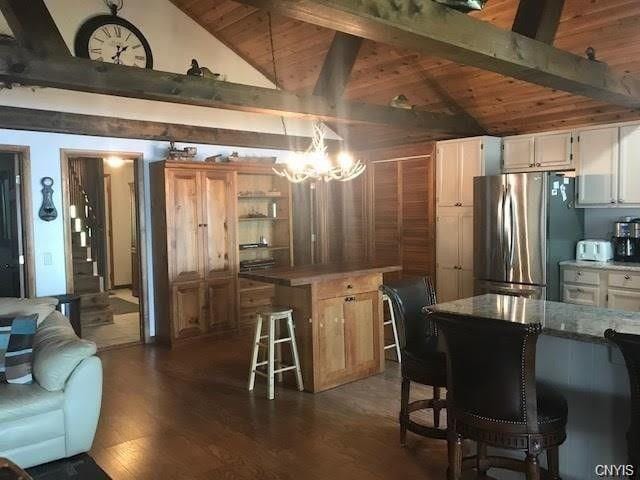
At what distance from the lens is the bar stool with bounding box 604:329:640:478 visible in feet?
5.83

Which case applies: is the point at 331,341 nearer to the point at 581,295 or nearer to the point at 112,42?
the point at 581,295

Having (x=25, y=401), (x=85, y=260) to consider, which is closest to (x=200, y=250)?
(x=85, y=260)

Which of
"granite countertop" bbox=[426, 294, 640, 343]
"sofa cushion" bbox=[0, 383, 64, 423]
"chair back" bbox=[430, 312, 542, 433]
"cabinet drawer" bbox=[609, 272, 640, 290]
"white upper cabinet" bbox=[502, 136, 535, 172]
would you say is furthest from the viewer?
"white upper cabinet" bbox=[502, 136, 535, 172]

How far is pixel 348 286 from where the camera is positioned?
436 cm

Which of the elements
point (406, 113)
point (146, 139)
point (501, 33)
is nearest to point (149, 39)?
point (146, 139)

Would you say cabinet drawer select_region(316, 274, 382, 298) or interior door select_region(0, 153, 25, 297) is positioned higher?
interior door select_region(0, 153, 25, 297)

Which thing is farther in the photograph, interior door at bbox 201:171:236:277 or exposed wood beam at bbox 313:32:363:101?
interior door at bbox 201:171:236:277

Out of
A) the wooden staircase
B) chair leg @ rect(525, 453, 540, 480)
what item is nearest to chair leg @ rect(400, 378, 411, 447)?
chair leg @ rect(525, 453, 540, 480)

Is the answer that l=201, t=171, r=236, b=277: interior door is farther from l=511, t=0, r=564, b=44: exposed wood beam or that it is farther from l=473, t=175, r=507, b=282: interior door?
l=511, t=0, r=564, b=44: exposed wood beam

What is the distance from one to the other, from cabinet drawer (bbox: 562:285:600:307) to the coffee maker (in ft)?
1.57

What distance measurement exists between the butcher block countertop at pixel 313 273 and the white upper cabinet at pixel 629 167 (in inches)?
89.1

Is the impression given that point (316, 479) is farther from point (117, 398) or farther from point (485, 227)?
point (485, 227)

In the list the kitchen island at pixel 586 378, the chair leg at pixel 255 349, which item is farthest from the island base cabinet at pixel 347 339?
the kitchen island at pixel 586 378

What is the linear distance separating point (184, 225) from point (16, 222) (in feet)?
5.26
